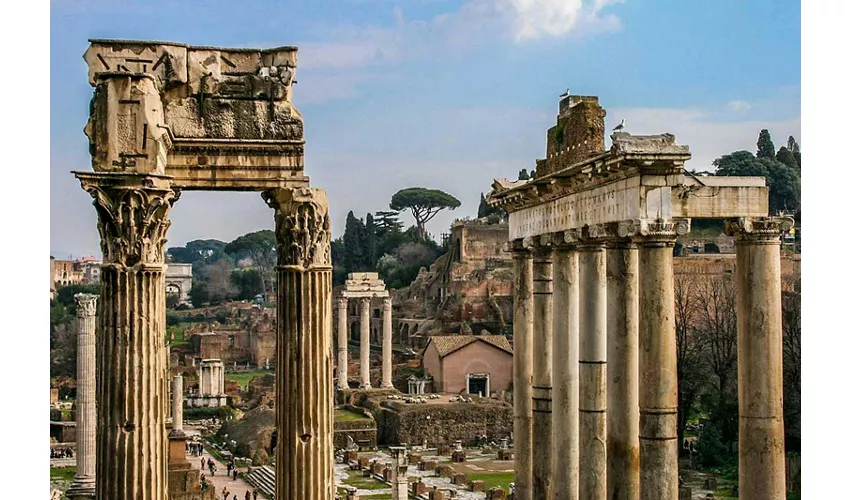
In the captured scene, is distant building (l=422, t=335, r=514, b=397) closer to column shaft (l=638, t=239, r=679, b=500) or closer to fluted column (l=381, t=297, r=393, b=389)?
fluted column (l=381, t=297, r=393, b=389)

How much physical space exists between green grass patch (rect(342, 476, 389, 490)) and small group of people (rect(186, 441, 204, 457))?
6.39 meters

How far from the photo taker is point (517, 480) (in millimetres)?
12711

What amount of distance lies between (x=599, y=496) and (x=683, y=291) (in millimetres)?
25518

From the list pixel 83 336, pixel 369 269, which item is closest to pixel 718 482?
pixel 83 336

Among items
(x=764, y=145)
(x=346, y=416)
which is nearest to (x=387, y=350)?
(x=346, y=416)

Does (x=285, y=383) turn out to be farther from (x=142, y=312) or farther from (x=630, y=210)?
(x=630, y=210)

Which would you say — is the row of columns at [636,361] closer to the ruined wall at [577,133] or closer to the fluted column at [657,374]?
the fluted column at [657,374]

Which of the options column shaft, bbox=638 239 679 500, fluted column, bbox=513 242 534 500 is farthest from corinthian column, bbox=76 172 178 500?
fluted column, bbox=513 242 534 500

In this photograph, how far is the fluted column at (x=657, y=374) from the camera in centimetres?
943

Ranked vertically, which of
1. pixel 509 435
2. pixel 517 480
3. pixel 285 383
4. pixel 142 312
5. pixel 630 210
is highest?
pixel 630 210

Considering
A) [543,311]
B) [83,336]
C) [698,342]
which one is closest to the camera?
[543,311]

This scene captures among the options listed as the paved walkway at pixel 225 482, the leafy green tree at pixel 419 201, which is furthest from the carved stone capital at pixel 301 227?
the leafy green tree at pixel 419 201

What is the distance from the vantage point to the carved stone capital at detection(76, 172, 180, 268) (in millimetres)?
6805

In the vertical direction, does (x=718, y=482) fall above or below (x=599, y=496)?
below
